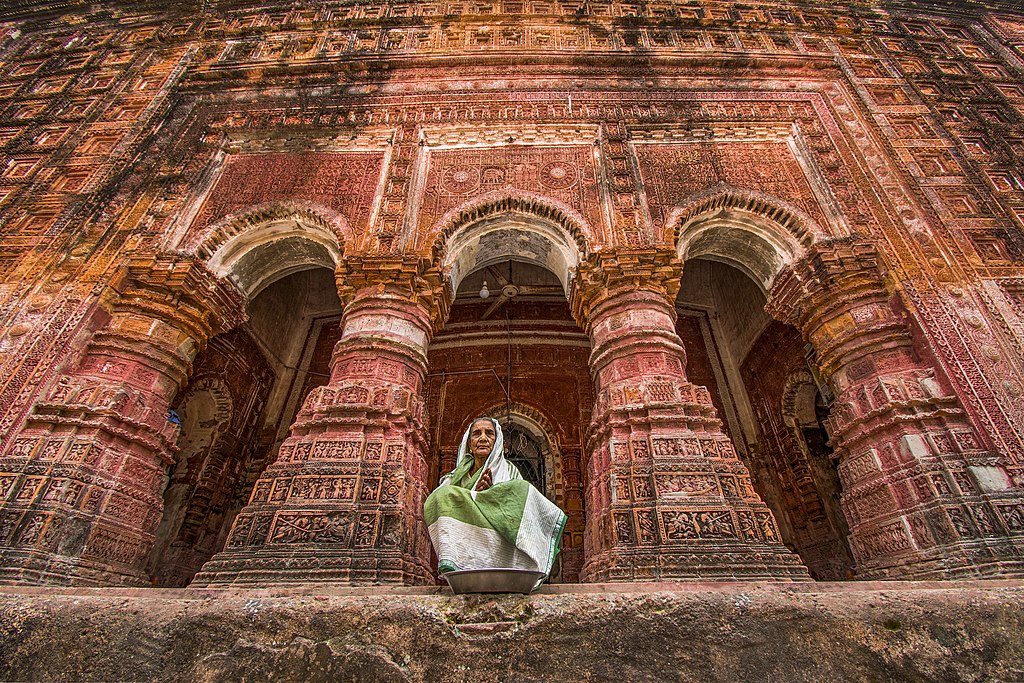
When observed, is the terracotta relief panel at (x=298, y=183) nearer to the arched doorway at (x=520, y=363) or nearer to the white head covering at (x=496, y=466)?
the arched doorway at (x=520, y=363)

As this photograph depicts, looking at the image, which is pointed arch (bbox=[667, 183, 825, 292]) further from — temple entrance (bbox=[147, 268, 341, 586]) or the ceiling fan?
temple entrance (bbox=[147, 268, 341, 586])

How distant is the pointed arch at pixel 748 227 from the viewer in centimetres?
562

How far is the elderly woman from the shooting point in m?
2.41

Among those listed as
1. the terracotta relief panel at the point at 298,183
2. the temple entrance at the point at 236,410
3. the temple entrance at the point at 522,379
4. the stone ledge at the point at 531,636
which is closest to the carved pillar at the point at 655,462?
the stone ledge at the point at 531,636

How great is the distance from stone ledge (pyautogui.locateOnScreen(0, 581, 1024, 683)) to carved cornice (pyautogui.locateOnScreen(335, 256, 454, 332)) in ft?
10.5

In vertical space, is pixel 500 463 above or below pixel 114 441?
below

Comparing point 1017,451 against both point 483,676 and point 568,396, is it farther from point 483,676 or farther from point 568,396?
point 568,396

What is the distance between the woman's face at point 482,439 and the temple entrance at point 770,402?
561 centimetres

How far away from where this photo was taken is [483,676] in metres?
2.06

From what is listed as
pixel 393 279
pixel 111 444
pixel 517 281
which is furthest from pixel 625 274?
pixel 111 444

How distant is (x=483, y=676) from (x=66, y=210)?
23.0 feet

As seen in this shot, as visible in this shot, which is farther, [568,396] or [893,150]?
[568,396]

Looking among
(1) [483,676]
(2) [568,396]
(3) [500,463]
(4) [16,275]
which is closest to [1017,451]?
(3) [500,463]

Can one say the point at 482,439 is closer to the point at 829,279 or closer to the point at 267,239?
the point at 829,279
